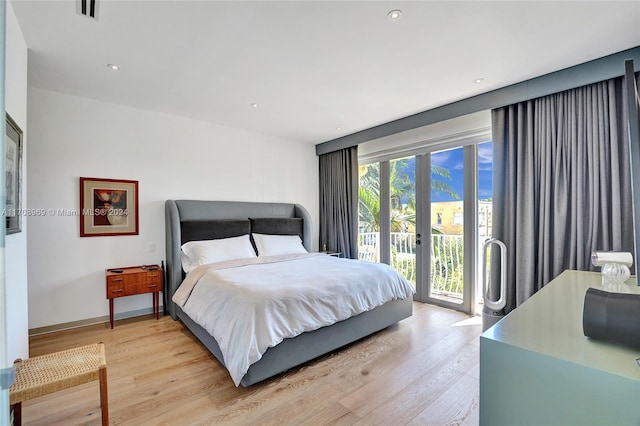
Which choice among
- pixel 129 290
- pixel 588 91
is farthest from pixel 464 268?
pixel 129 290

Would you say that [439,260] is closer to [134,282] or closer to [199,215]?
[199,215]

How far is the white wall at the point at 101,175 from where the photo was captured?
10.2ft

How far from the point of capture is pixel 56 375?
1.62 metres

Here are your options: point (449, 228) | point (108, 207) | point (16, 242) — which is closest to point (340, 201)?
point (449, 228)

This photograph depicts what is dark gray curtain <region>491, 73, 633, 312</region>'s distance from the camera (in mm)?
2508

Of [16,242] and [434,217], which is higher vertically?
[434,217]

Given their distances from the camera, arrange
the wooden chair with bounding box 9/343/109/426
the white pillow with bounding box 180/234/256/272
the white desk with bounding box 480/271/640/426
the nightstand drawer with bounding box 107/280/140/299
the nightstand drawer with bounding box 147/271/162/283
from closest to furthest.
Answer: the white desk with bounding box 480/271/640/426 < the wooden chair with bounding box 9/343/109/426 < the nightstand drawer with bounding box 107/280/140/299 < the nightstand drawer with bounding box 147/271/162/283 < the white pillow with bounding box 180/234/256/272

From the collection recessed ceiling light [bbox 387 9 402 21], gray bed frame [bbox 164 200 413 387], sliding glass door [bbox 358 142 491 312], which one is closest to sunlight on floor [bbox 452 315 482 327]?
sliding glass door [bbox 358 142 491 312]

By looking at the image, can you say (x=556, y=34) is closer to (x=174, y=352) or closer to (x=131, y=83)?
(x=131, y=83)

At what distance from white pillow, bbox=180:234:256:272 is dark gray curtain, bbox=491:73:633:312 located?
3116mm

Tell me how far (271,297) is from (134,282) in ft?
6.89

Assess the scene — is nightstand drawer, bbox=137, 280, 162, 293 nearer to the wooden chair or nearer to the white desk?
the wooden chair

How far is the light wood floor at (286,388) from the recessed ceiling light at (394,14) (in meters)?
2.62

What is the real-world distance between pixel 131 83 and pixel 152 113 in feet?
2.80
